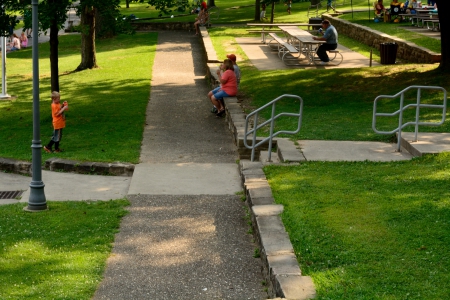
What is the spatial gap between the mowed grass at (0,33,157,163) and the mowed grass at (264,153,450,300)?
4702 mm

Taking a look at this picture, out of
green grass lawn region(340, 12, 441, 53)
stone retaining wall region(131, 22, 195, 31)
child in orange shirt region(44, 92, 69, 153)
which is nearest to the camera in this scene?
child in orange shirt region(44, 92, 69, 153)

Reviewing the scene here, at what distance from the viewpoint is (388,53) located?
893 inches

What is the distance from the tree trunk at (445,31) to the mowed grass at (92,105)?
25.2ft

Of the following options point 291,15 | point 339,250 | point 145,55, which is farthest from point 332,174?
point 291,15

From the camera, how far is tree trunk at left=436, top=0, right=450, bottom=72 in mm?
18625

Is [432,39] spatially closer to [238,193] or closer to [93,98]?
[93,98]

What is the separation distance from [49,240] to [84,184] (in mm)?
3817

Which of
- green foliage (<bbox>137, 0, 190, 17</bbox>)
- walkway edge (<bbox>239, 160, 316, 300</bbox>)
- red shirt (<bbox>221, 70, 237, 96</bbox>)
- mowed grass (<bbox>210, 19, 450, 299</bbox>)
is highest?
green foliage (<bbox>137, 0, 190, 17</bbox>)

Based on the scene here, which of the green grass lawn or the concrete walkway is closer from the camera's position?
the concrete walkway

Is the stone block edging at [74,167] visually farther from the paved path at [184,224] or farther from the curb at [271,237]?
the curb at [271,237]

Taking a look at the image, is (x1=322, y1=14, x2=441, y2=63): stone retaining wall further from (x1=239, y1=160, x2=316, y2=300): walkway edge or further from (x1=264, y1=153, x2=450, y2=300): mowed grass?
(x1=239, y1=160, x2=316, y2=300): walkway edge

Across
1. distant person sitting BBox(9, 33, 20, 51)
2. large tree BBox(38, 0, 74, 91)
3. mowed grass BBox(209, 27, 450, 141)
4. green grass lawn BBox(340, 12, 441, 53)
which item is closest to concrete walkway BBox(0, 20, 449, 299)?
mowed grass BBox(209, 27, 450, 141)

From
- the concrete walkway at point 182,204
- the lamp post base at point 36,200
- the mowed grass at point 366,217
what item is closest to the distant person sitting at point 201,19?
the concrete walkway at point 182,204

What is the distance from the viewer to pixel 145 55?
3041 cm
